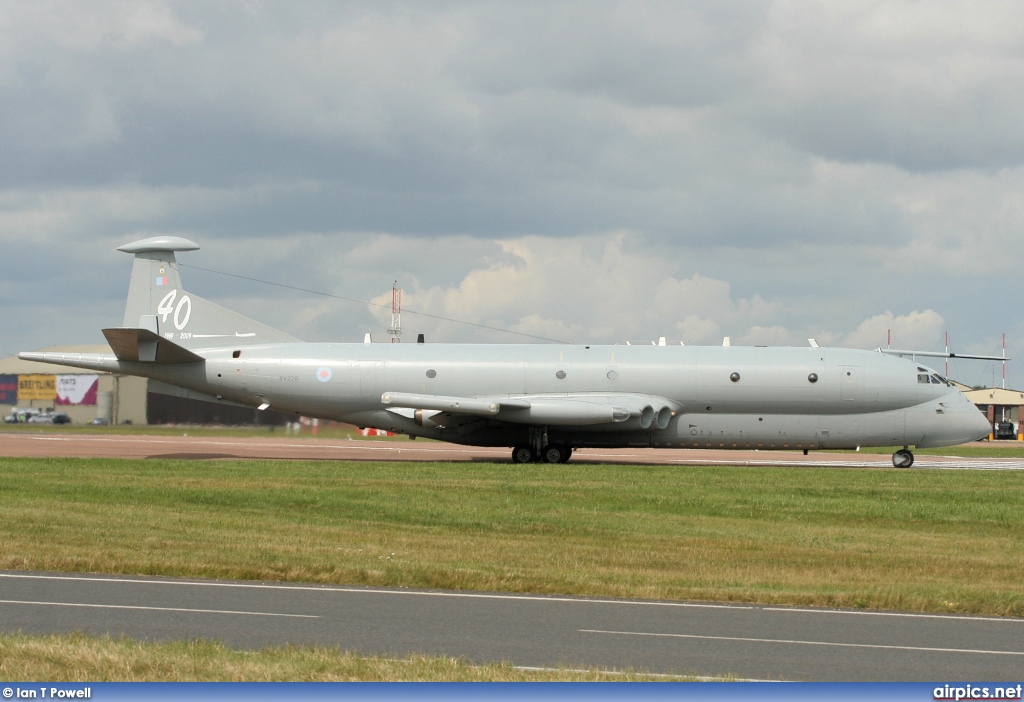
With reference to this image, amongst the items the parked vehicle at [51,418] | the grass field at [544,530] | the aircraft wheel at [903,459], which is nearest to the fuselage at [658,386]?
the aircraft wheel at [903,459]

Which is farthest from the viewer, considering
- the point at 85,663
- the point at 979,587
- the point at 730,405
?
the point at 730,405

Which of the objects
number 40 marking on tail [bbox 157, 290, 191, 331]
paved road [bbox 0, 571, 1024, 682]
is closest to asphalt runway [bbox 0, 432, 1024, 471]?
number 40 marking on tail [bbox 157, 290, 191, 331]

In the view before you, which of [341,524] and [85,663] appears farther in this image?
[341,524]

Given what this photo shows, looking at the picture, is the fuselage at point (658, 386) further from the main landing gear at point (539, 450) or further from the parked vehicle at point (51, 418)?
the parked vehicle at point (51, 418)

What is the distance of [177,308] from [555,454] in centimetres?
1355

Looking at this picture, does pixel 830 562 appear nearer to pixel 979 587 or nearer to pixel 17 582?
pixel 979 587

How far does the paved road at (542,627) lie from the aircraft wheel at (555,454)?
23305 millimetres

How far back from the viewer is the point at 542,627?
1016 cm

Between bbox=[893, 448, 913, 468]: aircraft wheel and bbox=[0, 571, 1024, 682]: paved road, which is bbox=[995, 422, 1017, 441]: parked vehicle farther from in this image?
bbox=[0, 571, 1024, 682]: paved road

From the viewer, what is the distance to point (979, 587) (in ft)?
43.8

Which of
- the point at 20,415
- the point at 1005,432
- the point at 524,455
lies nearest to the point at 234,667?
the point at 524,455

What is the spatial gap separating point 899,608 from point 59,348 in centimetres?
8693

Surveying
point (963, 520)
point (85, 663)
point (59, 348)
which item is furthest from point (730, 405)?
point (59, 348)

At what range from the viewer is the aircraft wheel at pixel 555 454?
35.8 metres
